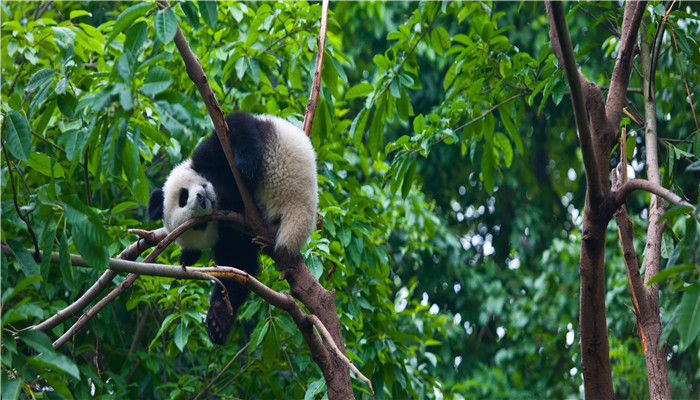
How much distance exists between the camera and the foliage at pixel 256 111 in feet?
5.85

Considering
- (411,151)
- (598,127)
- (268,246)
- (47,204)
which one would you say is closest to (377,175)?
(411,151)

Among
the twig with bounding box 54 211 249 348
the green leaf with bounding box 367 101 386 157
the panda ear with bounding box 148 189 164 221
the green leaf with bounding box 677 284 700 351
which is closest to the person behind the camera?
the green leaf with bounding box 677 284 700 351

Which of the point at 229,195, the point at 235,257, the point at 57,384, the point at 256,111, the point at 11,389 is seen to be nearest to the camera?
the point at 11,389

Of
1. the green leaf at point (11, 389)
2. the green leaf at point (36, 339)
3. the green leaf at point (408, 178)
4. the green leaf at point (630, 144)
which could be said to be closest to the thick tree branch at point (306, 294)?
the green leaf at point (408, 178)

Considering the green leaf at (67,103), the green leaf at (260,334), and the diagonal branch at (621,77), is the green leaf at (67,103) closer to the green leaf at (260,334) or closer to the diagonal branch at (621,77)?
the green leaf at (260,334)

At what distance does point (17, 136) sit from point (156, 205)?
1293 mm

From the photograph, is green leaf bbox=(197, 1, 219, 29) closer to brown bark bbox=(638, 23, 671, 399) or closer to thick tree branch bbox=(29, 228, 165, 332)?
thick tree branch bbox=(29, 228, 165, 332)

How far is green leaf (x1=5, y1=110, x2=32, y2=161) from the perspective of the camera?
1933mm

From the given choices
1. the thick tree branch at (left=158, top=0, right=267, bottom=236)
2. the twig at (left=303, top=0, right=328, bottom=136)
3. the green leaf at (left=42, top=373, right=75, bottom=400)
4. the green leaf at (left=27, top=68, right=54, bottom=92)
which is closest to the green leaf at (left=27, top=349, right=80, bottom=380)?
the green leaf at (left=42, top=373, right=75, bottom=400)

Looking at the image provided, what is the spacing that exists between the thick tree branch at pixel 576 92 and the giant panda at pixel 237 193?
4.27 feet

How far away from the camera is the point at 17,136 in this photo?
76.9 inches

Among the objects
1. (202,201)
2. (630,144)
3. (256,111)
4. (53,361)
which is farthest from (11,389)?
(256,111)

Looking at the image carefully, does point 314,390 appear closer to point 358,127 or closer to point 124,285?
point 124,285

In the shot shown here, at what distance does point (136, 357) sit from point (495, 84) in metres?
2.61
